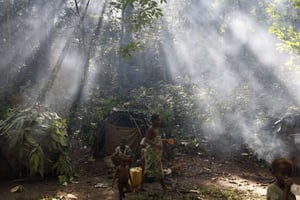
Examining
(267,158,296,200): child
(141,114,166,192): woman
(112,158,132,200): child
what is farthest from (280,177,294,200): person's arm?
(112,158,132,200): child

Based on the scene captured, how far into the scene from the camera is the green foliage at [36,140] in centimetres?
663

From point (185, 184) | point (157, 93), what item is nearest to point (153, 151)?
point (185, 184)

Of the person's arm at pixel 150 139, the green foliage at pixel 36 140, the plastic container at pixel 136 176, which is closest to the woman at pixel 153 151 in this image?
the person's arm at pixel 150 139

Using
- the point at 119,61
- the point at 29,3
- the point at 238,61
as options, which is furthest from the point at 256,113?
the point at 29,3

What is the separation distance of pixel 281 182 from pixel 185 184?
411 cm

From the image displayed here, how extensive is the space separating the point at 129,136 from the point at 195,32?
12110mm

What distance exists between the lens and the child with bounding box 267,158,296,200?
2.63 m

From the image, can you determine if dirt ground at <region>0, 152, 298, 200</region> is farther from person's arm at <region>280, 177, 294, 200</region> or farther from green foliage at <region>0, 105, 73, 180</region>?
person's arm at <region>280, 177, 294, 200</region>

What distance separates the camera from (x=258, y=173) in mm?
7930

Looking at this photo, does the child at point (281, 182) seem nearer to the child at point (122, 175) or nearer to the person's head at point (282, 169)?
the person's head at point (282, 169)

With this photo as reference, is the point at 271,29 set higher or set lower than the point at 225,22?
lower

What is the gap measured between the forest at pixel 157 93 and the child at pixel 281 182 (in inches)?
101

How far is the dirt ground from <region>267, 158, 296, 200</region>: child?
10.1ft

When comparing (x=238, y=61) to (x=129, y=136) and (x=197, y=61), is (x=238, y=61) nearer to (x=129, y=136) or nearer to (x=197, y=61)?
(x=197, y=61)
